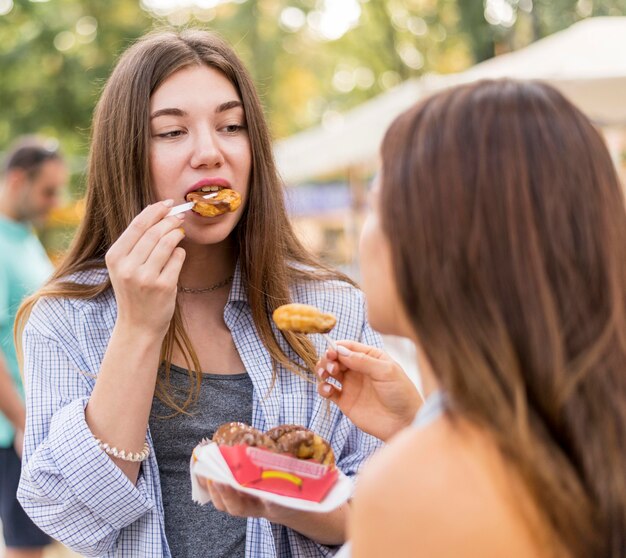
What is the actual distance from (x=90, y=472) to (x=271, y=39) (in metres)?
27.7

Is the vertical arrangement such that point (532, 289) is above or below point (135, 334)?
above

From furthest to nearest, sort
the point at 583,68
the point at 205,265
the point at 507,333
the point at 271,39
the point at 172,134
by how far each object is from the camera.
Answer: the point at 271,39 < the point at 583,68 < the point at 205,265 < the point at 172,134 < the point at 507,333

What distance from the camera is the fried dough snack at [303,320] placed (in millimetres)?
2150

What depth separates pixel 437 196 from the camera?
1.39m

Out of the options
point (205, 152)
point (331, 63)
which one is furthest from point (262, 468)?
point (331, 63)

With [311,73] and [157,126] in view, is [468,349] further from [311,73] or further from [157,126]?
[311,73]

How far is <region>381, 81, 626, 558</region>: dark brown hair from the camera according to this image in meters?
1.33

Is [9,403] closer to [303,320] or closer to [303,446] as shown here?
[303,320]

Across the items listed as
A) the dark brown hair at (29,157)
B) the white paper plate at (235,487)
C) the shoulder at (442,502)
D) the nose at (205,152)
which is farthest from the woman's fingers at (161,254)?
the dark brown hair at (29,157)

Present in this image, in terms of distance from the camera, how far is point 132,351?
2.06 metres

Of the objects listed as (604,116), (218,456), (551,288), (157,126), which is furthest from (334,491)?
(604,116)

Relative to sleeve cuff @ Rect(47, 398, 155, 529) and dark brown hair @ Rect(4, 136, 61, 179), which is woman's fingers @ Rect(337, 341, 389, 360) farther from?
dark brown hair @ Rect(4, 136, 61, 179)

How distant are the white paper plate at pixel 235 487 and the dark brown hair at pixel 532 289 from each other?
0.50 m

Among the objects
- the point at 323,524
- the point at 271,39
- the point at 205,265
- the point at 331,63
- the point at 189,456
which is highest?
the point at 205,265
